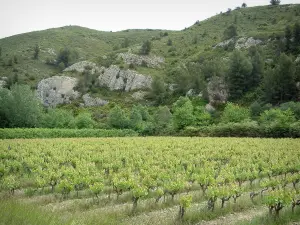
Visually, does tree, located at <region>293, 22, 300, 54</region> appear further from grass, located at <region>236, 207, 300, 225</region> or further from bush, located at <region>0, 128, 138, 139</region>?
grass, located at <region>236, 207, 300, 225</region>

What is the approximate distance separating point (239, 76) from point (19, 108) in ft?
214

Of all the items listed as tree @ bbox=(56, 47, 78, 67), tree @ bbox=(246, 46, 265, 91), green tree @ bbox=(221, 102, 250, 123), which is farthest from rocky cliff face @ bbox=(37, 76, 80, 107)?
tree @ bbox=(246, 46, 265, 91)

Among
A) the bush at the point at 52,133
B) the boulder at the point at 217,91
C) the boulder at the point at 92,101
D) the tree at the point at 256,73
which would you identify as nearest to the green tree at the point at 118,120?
the bush at the point at 52,133

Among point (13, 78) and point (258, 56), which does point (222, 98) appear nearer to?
point (258, 56)

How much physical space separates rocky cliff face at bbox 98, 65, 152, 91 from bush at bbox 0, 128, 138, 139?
52.2 m

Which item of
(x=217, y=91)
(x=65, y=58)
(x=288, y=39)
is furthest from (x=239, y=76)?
(x=65, y=58)

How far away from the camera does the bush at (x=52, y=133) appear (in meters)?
50.1

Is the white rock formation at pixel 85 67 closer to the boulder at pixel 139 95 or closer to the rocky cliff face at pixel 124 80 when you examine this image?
the rocky cliff face at pixel 124 80

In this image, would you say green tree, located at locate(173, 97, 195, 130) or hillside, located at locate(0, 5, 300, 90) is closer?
green tree, located at locate(173, 97, 195, 130)

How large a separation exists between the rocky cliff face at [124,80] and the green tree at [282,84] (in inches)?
1908

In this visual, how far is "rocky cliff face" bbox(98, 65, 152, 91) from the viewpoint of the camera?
11512cm

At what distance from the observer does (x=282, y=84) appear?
7975 cm

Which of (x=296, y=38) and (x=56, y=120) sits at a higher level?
(x=296, y=38)

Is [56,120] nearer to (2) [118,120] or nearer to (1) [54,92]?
(2) [118,120]
